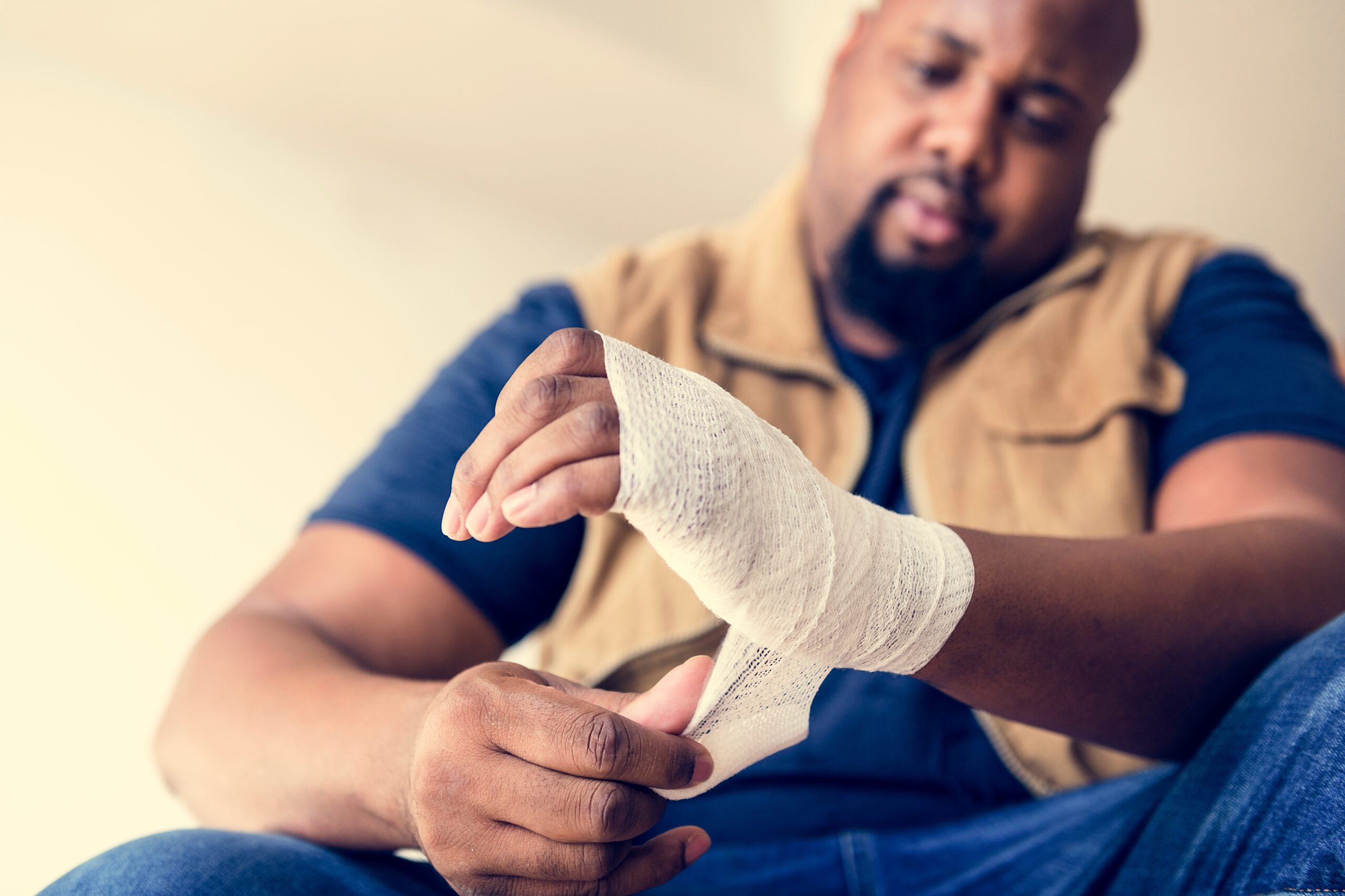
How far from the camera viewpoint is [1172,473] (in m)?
0.82

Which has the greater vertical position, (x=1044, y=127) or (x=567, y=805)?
(x=1044, y=127)

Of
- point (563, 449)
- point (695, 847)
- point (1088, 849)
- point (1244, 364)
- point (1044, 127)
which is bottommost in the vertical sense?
point (1088, 849)

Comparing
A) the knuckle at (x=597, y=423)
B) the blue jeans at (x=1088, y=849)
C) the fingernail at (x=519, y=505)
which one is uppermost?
the knuckle at (x=597, y=423)

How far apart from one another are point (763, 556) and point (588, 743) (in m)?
0.11

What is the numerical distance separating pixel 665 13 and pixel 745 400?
53.0 inches

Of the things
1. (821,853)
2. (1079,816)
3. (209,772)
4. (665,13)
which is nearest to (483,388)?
(209,772)

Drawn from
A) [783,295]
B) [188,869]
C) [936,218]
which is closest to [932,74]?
[936,218]

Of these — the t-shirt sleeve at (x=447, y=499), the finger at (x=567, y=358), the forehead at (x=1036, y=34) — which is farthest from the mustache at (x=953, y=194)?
the finger at (x=567, y=358)

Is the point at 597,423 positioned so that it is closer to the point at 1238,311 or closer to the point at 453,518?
the point at 453,518

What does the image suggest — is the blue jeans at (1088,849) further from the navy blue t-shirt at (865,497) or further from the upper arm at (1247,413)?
the upper arm at (1247,413)

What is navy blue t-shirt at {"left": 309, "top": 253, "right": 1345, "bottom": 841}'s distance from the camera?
74cm

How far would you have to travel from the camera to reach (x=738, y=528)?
39 cm

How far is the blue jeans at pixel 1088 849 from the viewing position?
45cm

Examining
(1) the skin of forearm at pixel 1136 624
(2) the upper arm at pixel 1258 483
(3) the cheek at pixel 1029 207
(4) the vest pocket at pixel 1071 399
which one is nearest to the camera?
(1) the skin of forearm at pixel 1136 624
